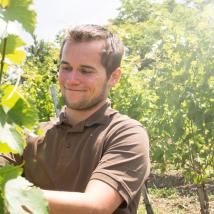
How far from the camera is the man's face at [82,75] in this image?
194 cm

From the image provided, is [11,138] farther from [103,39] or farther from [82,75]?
[103,39]

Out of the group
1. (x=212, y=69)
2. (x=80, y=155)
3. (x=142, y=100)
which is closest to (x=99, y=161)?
(x=80, y=155)

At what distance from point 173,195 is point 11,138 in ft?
32.4

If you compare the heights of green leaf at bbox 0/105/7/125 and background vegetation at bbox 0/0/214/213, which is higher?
green leaf at bbox 0/105/7/125

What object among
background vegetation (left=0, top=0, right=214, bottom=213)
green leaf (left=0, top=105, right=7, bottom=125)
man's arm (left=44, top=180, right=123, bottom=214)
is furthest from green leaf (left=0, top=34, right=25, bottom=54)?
background vegetation (left=0, top=0, right=214, bottom=213)

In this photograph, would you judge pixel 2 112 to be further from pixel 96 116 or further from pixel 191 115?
pixel 191 115

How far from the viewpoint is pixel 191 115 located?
7.07 m

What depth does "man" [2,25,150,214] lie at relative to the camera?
5.75ft

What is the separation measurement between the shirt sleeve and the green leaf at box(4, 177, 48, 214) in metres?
0.85

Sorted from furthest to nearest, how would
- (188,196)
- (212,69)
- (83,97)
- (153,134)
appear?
(188,196), (153,134), (212,69), (83,97)

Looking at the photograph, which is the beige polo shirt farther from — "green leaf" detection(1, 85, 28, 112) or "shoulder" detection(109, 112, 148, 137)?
"green leaf" detection(1, 85, 28, 112)

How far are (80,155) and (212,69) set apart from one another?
16.8 ft

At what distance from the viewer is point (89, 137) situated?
1950 mm

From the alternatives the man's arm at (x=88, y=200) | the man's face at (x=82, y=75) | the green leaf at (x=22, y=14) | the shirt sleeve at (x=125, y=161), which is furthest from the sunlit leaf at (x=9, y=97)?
the man's face at (x=82, y=75)
